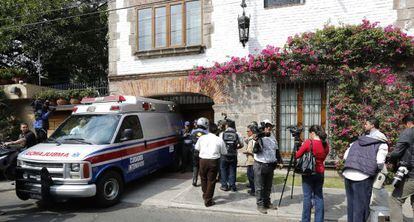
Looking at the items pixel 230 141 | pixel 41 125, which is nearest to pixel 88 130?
pixel 230 141

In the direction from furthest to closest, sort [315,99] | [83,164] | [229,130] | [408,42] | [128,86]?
[128,86] < [315,99] < [408,42] < [229,130] < [83,164]

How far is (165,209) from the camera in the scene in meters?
6.25

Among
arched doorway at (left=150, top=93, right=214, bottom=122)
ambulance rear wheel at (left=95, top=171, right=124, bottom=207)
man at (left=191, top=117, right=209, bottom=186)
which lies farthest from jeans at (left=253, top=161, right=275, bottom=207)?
arched doorway at (left=150, top=93, right=214, bottom=122)

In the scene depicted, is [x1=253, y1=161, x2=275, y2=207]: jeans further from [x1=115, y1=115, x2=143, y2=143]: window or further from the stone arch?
the stone arch

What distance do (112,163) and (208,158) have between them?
2.01 metres

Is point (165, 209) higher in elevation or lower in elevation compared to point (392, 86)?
lower

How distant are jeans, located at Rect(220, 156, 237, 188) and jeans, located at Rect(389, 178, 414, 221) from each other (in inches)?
129

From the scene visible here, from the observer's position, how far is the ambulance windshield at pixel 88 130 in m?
6.45

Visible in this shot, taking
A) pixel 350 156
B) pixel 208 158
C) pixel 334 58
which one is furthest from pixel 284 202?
pixel 334 58

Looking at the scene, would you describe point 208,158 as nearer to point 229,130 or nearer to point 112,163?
point 229,130

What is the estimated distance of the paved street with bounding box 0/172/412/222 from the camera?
5.68 metres

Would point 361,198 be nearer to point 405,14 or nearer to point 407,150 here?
point 407,150

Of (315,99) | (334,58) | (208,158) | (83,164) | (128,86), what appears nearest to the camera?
(83,164)

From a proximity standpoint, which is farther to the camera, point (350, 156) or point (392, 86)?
point (392, 86)
